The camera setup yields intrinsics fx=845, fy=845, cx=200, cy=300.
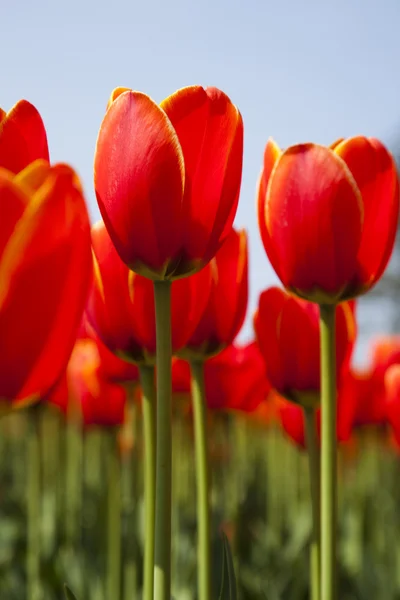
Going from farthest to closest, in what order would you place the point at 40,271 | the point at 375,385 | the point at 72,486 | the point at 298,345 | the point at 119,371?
1. the point at 72,486
2. the point at 375,385
3. the point at 119,371
4. the point at 298,345
5. the point at 40,271

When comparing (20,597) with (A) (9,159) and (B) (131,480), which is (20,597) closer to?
(B) (131,480)

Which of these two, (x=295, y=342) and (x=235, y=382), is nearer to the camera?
(x=295, y=342)

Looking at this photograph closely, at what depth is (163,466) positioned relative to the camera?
0.42 metres

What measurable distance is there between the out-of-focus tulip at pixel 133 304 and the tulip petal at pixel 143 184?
10cm

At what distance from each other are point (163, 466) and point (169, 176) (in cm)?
15

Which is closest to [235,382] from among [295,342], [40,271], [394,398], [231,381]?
[231,381]

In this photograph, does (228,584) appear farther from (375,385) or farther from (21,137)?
(375,385)

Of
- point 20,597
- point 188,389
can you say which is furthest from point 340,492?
point 188,389

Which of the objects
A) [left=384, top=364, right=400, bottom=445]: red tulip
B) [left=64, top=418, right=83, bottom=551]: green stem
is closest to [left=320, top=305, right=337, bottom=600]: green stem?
[left=384, top=364, right=400, bottom=445]: red tulip

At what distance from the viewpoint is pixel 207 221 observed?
46 cm

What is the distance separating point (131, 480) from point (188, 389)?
2.29ft

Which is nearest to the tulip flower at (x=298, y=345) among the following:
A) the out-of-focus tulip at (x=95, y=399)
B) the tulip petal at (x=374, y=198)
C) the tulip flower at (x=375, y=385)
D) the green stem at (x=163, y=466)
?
the tulip petal at (x=374, y=198)

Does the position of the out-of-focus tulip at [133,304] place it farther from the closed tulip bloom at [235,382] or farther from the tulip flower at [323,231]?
the closed tulip bloom at [235,382]

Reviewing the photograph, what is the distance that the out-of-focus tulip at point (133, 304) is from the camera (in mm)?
548
